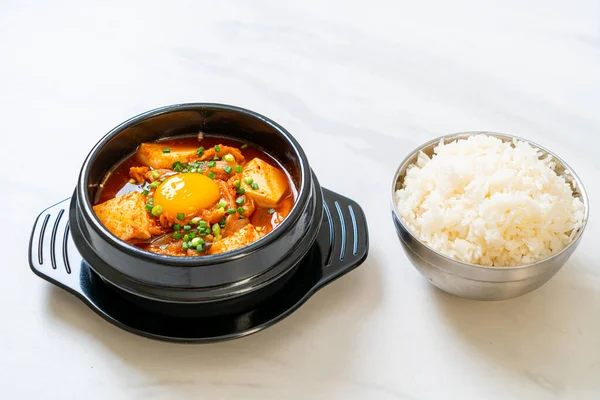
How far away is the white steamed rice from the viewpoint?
177cm

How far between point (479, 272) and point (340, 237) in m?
0.44

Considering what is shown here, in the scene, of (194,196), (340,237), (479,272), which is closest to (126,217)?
(194,196)

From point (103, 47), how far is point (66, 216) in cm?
122

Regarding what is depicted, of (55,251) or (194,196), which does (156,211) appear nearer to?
(194,196)

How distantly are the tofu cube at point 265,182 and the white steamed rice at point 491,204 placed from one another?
0.35 metres

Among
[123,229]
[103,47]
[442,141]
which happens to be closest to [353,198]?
[442,141]

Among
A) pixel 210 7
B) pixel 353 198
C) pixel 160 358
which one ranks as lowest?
pixel 160 358

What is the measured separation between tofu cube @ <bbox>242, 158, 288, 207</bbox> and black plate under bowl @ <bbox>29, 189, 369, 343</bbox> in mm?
166

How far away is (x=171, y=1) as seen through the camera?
10.8ft

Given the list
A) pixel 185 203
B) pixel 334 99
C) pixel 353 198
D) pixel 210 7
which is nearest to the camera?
pixel 185 203

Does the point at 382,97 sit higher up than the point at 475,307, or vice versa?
the point at 382,97

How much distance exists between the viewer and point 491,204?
1.79m

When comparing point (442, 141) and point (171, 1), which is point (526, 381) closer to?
point (442, 141)

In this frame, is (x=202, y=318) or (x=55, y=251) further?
(x=55, y=251)
